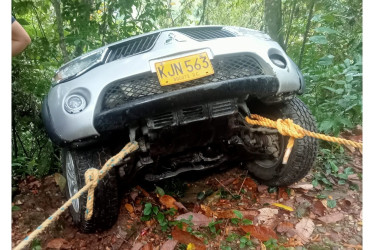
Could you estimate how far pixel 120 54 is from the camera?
1904 mm

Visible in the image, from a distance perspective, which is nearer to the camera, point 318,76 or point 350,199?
point 350,199

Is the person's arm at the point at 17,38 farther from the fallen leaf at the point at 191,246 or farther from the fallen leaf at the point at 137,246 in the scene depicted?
the fallen leaf at the point at 191,246

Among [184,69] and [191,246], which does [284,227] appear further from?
[184,69]

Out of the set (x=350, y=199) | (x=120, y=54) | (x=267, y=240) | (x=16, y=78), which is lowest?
(x=350, y=199)

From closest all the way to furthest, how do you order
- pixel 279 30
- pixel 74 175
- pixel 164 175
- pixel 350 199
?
pixel 74 175, pixel 164 175, pixel 350 199, pixel 279 30

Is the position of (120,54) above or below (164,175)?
above

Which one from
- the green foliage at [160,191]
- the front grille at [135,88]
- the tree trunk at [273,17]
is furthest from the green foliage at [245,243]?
the tree trunk at [273,17]

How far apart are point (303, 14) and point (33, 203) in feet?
15.4

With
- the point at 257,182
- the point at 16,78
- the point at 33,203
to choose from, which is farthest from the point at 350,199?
the point at 16,78

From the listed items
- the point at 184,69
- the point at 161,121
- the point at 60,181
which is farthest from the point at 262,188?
the point at 60,181

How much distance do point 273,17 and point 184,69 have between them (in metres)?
3.66

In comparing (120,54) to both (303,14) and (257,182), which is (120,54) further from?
(303,14)

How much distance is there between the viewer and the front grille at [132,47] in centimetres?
187

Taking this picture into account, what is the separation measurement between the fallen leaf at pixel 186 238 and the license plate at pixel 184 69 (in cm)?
99
